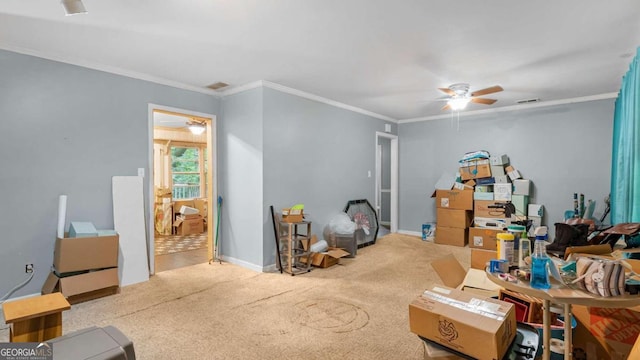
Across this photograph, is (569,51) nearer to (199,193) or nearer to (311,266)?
(311,266)

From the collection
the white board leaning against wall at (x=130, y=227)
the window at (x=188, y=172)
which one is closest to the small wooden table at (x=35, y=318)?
the white board leaning against wall at (x=130, y=227)

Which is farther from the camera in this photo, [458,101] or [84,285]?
[458,101]

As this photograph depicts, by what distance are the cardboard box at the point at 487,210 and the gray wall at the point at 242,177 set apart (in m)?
3.84

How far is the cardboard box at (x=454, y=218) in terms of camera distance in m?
5.76

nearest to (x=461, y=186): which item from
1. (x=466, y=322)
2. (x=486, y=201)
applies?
(x=486, y=201)

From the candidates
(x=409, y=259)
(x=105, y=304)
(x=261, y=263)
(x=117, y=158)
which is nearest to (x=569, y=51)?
(x=409, y=259)

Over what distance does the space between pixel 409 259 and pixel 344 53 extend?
314 centimetres

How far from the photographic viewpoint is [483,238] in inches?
215

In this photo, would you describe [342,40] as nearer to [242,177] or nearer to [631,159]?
[242,177]

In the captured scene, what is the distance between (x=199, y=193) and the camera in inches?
332

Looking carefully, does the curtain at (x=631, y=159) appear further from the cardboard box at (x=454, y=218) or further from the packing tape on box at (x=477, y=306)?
the cardboard box at (x=454, y=218)

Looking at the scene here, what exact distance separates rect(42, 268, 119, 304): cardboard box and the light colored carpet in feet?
0.36

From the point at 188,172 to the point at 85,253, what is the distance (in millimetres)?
5335

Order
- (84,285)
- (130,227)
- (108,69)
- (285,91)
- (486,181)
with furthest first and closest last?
(486,181) < (285,91) < (130,227) < (108,69) < (84,285)
